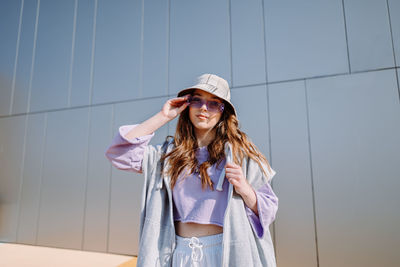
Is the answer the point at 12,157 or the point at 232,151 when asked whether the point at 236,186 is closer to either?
the point at 232,151

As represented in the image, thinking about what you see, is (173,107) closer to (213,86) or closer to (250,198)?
(213,86)

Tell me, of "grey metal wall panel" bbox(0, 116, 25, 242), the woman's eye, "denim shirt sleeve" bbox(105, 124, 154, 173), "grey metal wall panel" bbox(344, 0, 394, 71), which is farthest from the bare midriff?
"grey metal wall panel" bbox(0, 116, 25, 242)

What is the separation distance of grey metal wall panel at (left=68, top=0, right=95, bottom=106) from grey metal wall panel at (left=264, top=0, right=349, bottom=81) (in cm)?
290

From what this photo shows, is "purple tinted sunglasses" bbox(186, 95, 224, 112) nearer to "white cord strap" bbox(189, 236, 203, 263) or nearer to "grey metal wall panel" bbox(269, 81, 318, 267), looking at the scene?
"white cord strap" bbox(189, 236, 203, 263)

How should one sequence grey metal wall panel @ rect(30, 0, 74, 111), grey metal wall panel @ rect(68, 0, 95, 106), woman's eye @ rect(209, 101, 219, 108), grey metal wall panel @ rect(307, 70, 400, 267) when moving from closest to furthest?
woman's eye @ rect(209, 101, 219, 108), grey metal wall panel @ rect(307, 70, 400, 267), grey metal wall panel @ rect(68, 0, 95, 106), grey metal wall panel @ rect(30, 0, 74, 111)

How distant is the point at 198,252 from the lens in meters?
1.25

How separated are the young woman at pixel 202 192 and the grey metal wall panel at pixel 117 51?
2.64 meters

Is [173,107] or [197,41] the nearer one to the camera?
[173,107]

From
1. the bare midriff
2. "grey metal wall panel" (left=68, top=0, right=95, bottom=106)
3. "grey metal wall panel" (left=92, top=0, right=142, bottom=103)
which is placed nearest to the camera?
the bare midriff

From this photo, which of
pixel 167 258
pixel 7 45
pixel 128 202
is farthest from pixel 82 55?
pixel 167 258

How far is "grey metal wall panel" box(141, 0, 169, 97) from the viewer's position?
148 inches

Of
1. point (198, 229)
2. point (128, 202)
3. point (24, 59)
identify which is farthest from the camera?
point (24, 59)

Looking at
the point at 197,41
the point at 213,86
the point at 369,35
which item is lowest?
the point at 213,86

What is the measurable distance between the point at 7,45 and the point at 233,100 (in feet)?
15.3
